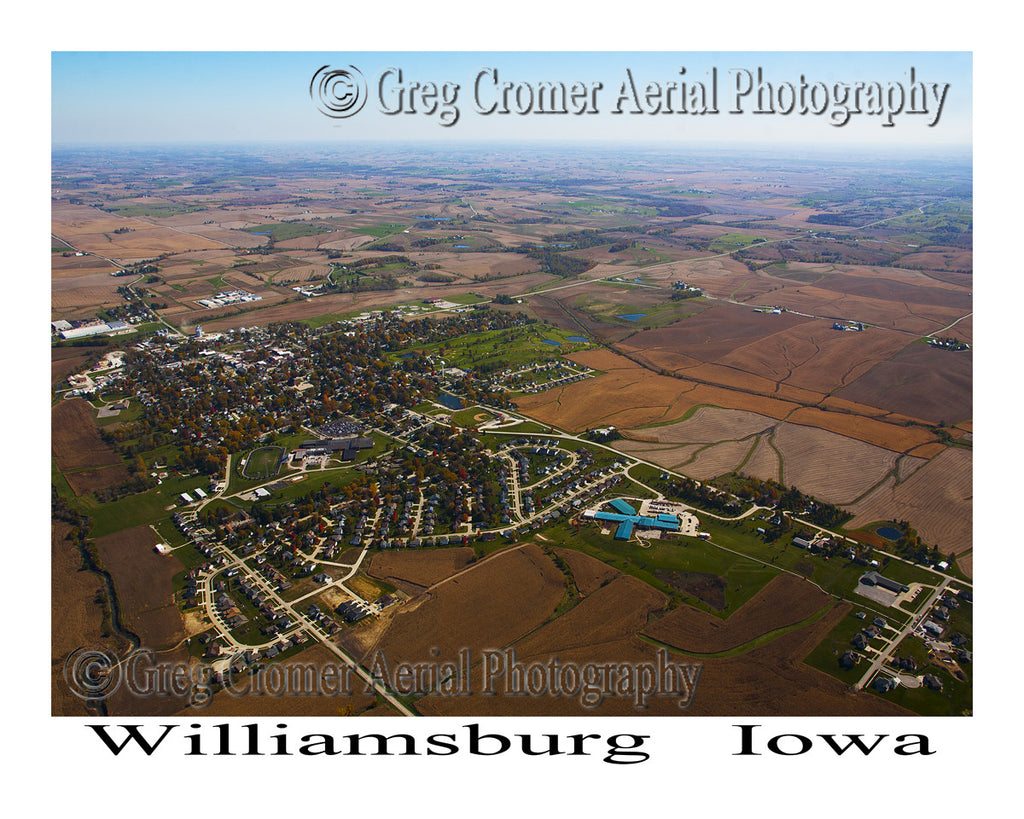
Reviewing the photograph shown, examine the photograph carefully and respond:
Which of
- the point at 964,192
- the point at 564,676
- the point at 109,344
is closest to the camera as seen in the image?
the point at 564,676

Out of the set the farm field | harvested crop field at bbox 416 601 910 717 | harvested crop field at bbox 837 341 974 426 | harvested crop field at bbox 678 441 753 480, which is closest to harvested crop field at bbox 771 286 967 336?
harvested crop field at bbox 837 341 974 426

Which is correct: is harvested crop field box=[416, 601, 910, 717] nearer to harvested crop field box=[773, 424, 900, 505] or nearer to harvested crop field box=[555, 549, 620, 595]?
harvested crop field box=[555, 549, 620, 595]

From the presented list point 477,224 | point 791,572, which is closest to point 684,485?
point 791,572

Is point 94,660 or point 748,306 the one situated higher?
point 748,306

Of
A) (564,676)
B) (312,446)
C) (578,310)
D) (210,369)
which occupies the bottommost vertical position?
(564,676)

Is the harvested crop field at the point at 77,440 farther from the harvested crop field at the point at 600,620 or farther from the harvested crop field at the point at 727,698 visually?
the harvested crop field at the point at 600,620

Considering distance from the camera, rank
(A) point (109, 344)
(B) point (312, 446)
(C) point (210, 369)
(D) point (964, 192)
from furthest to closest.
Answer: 1. (D) point (964, 192)
2. (A) point (109, 344)
3. (C) point (210, 369)
4. (B) point (312, 446)

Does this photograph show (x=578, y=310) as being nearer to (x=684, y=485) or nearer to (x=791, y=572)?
(x=684, y=485)
